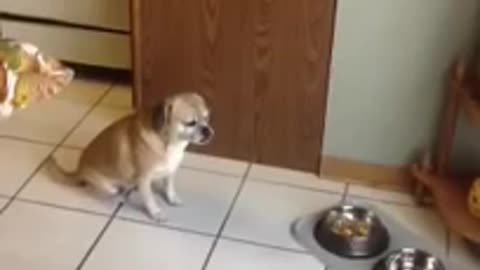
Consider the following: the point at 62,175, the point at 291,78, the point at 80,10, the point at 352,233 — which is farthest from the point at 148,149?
the point at 80,10

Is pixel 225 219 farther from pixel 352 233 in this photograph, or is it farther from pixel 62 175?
pixel 62 175

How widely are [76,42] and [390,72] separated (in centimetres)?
113

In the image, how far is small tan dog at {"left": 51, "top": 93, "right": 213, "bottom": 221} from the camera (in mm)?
2318

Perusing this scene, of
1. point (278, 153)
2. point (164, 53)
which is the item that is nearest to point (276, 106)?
point (278, 153)

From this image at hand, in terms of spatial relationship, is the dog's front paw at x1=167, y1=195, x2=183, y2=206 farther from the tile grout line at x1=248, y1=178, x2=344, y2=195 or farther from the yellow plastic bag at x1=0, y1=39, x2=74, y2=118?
the yellow plastic bag at x1=0, y1=39, x2=74, y2=118

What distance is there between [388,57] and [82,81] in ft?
3.78

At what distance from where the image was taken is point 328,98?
2.60 meters

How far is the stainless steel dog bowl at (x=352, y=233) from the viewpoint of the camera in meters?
2.40

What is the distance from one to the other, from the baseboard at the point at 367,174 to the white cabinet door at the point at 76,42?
0.82 m

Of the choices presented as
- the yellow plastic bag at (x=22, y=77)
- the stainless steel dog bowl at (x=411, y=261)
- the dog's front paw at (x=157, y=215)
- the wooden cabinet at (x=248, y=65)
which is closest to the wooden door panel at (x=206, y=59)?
the wooden cabinet at (x=248, y=65)

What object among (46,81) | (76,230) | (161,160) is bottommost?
(76,230)

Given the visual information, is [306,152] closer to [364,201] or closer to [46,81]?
[364,201]

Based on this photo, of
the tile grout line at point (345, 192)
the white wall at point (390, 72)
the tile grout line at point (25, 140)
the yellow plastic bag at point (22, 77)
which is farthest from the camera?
the tile grout line at point (25, 140)

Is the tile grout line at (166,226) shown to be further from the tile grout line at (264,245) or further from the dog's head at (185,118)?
the dog's head at (185,118)
